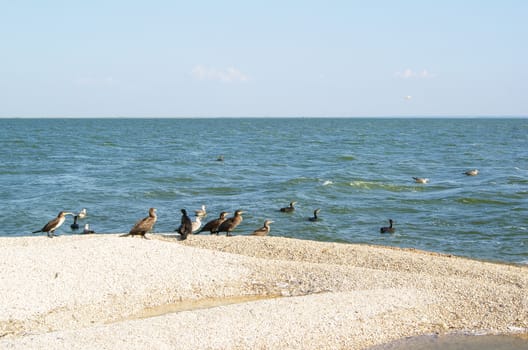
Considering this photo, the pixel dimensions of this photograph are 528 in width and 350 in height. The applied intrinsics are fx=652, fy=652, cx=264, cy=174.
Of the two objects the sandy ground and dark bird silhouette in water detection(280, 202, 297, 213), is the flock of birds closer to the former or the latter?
dark bird silhouette in water detection(280, 202, 297, 213)

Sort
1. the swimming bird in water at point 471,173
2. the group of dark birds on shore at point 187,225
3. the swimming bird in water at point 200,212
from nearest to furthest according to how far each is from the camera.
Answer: the group of dark birds on shore at point 187,225 < the swimming bird in water at point 200,212 < the swimming bird in water at point 471,173

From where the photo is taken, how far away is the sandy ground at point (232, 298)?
30.6 ft

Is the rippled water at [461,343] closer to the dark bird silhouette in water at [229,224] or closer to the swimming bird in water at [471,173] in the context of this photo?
the dark bird silhouette in water at [229,224]

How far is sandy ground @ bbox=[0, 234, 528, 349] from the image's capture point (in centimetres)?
932

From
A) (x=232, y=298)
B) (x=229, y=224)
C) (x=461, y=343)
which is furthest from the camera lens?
(x=229, y=224)

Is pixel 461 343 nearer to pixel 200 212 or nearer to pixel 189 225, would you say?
pixel 189 225

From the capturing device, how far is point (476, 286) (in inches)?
468

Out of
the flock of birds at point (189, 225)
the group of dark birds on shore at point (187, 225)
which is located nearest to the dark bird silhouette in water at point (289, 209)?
the flock of birds at point (189, 225)

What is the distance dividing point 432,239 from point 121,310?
11.2 meters

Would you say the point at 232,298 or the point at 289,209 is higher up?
the point at 232,298

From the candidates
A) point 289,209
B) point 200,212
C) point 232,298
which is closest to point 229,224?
point 200,212

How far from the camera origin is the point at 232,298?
37.7 feet

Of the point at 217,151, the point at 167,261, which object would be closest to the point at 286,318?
the point at 167,261

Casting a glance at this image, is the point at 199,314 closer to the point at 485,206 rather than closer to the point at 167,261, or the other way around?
the point at 167,261
